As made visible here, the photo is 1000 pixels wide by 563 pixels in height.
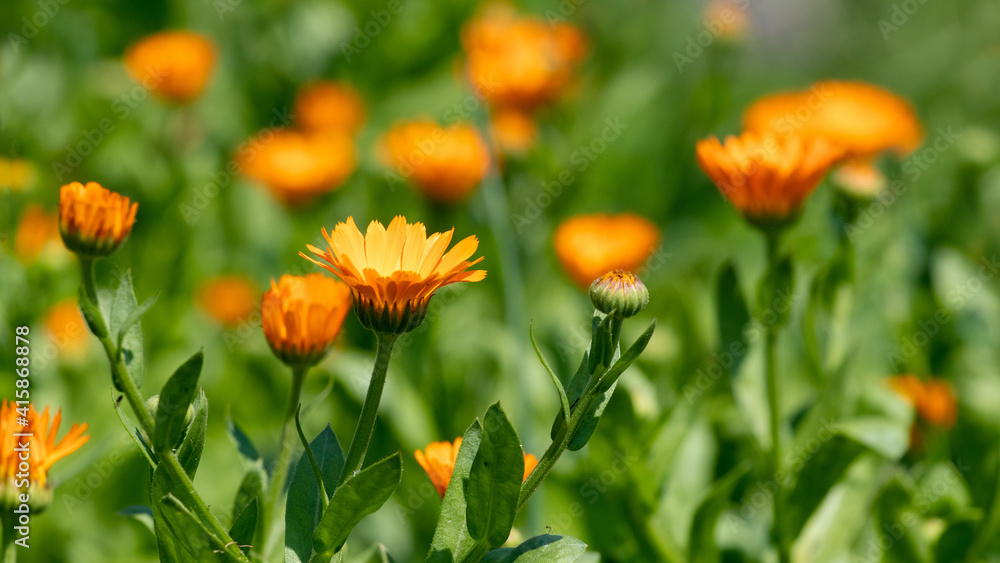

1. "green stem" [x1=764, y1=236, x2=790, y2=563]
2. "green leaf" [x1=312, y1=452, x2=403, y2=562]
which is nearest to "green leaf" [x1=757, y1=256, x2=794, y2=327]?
"green stem" [x1=764, y1=236, x2=790, y2=563]

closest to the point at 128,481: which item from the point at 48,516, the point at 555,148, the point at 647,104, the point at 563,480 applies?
the point at 48,516

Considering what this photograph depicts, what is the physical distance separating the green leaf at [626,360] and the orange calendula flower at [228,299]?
4.63ft

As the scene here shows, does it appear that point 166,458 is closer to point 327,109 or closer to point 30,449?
point 30,449

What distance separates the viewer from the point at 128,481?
1.54m

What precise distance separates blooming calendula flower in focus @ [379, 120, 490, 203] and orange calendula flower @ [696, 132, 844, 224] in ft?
3.00

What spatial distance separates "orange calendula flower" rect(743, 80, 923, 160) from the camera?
7.17 ft

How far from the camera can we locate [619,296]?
79 cm

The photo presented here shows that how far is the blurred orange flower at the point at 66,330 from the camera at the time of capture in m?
1.65

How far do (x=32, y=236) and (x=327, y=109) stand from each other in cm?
98

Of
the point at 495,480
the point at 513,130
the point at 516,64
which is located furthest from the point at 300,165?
the point at 495,480

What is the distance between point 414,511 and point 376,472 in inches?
34.1

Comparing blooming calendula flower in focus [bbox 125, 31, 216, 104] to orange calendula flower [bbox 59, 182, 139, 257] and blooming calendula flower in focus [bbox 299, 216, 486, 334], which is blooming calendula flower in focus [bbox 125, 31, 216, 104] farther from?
blooming calendula flower in focus [bbox 299, 216, 486, 334]

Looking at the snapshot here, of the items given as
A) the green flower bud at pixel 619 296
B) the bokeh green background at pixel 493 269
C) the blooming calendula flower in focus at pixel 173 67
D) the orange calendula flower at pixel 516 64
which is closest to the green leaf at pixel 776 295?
the bokeh green background at pixel 493 269

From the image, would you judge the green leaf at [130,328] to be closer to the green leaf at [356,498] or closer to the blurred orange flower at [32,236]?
the green leaf at [356,498]
